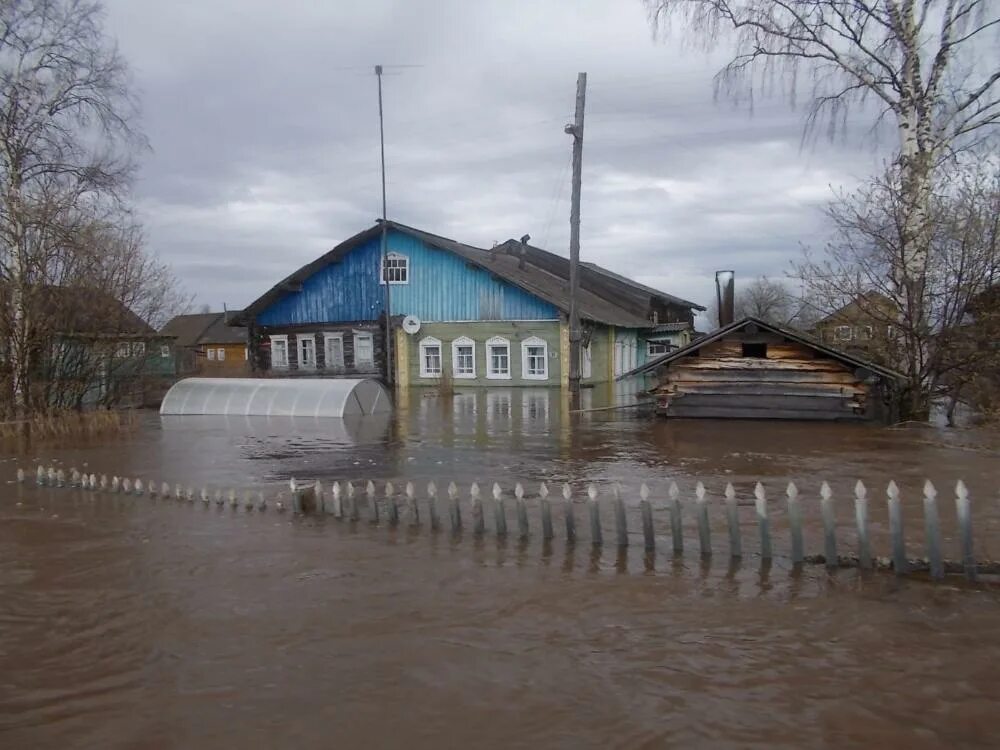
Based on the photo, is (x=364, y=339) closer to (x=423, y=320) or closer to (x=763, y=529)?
(x=423, y=320)

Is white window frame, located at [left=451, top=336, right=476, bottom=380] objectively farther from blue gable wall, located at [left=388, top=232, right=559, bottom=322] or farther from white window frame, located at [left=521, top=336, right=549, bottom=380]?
white window frame, located at [left=521, top=336, right=549, bottom=380]

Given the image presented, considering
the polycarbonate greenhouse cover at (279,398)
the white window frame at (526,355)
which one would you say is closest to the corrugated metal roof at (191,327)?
the white window frame at (526,355)

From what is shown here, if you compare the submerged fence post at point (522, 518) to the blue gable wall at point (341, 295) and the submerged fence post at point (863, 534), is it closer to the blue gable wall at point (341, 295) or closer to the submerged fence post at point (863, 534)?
the submerged fence post at point (863, 534)

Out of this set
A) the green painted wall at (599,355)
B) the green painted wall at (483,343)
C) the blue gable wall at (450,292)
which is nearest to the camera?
the green painted wall at (483,343)

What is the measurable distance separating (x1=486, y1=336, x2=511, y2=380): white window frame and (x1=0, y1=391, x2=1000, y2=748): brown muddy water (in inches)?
922

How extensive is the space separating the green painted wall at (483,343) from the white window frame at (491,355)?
14 cm

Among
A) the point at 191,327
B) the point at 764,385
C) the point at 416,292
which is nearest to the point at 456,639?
the point at 764,385

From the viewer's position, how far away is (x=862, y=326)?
20.0 meters

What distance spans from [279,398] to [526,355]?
13.3m

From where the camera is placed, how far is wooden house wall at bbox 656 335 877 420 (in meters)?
19.4

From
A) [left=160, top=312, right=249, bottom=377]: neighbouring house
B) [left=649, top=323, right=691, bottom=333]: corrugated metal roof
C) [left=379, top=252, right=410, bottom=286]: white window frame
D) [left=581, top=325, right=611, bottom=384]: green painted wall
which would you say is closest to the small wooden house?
[left=581, top=325, right=611, bottom=384]: green painted wall

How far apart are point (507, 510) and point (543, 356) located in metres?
23.8

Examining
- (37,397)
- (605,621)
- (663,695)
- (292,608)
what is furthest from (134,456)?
(663,695)

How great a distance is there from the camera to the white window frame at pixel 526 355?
3366cm
